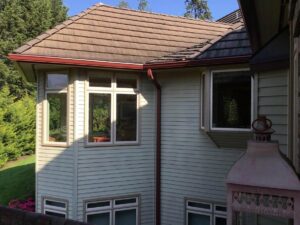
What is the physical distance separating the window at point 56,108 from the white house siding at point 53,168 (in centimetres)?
16

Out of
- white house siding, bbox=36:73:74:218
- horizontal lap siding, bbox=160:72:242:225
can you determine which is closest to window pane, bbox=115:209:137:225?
horizontal lap siding, bbox=160:72:242:225

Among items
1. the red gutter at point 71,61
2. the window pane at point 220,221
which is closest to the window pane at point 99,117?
the red gutter at point 71,61

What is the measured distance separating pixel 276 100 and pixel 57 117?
20.2 feet

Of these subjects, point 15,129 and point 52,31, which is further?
point 15,129

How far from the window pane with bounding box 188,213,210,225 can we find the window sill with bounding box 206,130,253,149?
1753 millimetres

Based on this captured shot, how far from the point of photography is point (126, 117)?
10.4 meters

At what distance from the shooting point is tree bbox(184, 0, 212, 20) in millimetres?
43312

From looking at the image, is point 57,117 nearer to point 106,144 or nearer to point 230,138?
point 106,144

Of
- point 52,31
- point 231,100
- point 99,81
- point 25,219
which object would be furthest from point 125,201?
point 25,219

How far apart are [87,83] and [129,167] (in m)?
2.21

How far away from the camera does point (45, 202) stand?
33.4ft

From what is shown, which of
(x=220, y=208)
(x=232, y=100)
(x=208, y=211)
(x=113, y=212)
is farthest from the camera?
(x=113, y=212)

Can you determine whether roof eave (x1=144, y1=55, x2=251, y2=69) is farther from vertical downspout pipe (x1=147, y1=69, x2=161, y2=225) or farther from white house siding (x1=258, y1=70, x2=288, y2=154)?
white house siding (x1=258, y1=70, x2=288, y2=154)

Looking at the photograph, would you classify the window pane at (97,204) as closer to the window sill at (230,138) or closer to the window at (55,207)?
the window at (55,207)
